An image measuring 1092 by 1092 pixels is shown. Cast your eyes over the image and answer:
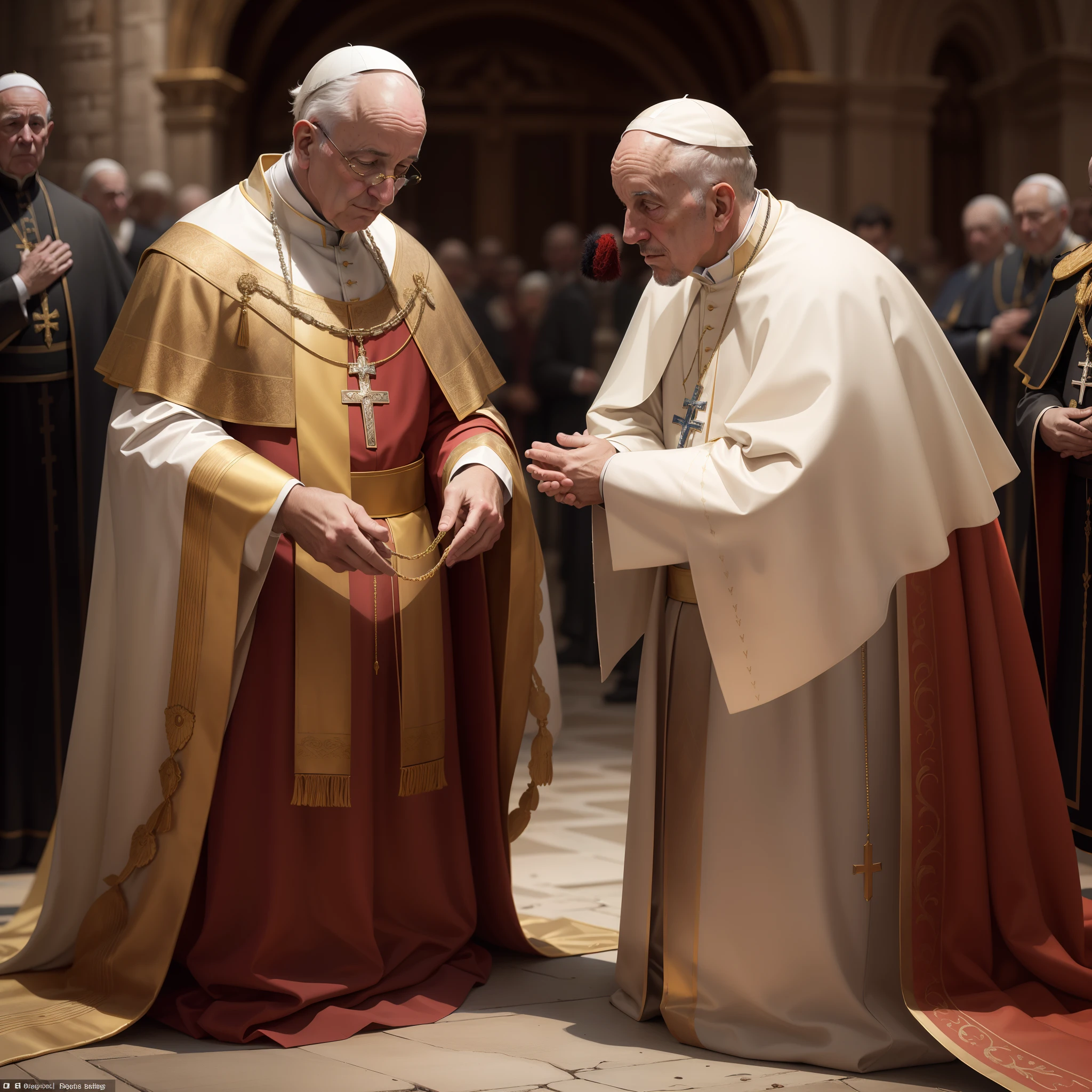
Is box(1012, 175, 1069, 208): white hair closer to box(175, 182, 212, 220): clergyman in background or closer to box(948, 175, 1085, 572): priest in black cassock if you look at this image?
box(948, 175, 1085, 572): priest in black cassock

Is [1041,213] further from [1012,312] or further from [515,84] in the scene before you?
[515,84]

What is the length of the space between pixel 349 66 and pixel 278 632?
1.26 m

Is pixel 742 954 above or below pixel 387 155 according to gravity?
below

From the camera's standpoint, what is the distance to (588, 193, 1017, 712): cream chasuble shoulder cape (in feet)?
9.84

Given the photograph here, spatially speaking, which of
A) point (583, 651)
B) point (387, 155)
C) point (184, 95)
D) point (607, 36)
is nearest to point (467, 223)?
point (607, 36)

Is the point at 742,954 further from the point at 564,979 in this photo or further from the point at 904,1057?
the point at 564,979

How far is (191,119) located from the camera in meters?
11.5

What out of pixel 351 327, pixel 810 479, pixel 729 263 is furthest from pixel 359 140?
pixel 810 479

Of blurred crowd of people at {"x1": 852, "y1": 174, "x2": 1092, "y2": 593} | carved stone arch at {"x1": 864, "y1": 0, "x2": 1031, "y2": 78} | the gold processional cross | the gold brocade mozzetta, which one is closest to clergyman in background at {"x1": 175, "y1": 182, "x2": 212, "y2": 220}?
blurred crowd of people at {"x1": 852, "y1": 174, "x2": 1092, "y2": 593}

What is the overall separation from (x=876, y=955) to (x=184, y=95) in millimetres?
9906

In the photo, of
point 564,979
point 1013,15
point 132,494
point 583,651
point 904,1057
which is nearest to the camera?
point 904,1057

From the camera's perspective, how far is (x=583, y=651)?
938 cm

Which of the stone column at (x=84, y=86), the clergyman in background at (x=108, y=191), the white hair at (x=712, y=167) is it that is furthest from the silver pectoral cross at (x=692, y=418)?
the stone column at (x=84, y=86)

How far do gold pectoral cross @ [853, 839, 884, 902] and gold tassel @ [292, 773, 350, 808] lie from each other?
1.11m
